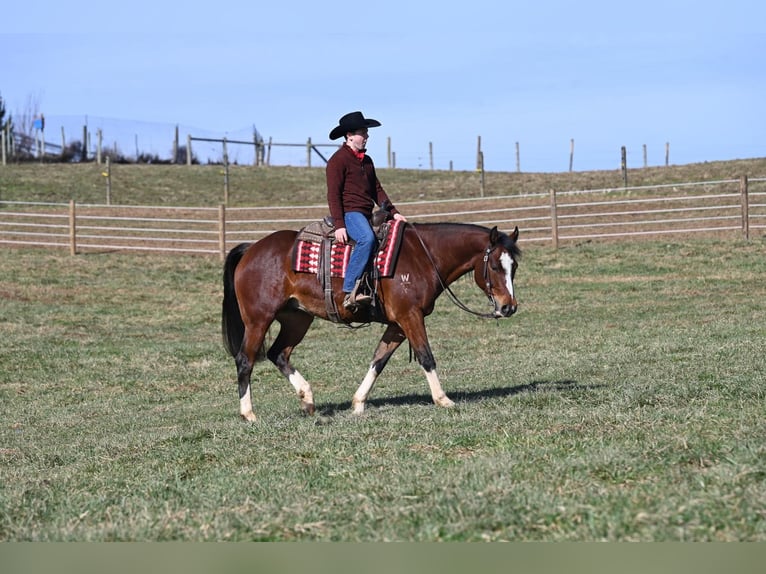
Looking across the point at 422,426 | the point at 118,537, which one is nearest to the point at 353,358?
the point at 422,426

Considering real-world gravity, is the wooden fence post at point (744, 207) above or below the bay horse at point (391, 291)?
above

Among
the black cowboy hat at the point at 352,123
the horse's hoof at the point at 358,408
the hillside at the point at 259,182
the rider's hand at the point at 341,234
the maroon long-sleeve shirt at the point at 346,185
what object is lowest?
the horse's hoof at the point at 358,408

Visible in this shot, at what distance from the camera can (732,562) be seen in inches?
159

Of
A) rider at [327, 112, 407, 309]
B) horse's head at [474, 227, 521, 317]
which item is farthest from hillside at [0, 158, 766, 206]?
rider at [327, 112, 407, 309]

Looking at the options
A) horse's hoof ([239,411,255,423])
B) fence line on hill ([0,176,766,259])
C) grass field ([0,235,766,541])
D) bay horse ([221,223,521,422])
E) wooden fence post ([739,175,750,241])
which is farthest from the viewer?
fence line on hill ([0,176,766,259])

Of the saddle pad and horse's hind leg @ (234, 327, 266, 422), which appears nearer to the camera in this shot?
the saddle pad

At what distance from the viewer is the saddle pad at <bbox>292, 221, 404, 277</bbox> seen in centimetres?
952

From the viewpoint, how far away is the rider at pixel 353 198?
31.1 ft

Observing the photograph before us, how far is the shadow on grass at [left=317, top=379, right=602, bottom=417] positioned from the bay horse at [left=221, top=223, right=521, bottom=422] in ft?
2.06

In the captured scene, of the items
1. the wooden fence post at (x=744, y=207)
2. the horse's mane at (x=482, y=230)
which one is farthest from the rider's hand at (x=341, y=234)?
the wooden fence post at (x=744, y=207)

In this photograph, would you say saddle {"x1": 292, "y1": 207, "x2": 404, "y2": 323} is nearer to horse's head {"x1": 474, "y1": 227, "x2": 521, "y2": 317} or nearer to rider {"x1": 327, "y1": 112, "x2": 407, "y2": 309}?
rider {"x1": 327, "y1": 112, "x2": 407, "y2": 309}

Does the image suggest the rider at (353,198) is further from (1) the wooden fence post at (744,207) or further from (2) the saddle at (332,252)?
(1) the wooden fence post at (744,207)

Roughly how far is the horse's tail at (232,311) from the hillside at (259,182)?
31.7 metres

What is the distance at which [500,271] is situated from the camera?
9.37m
